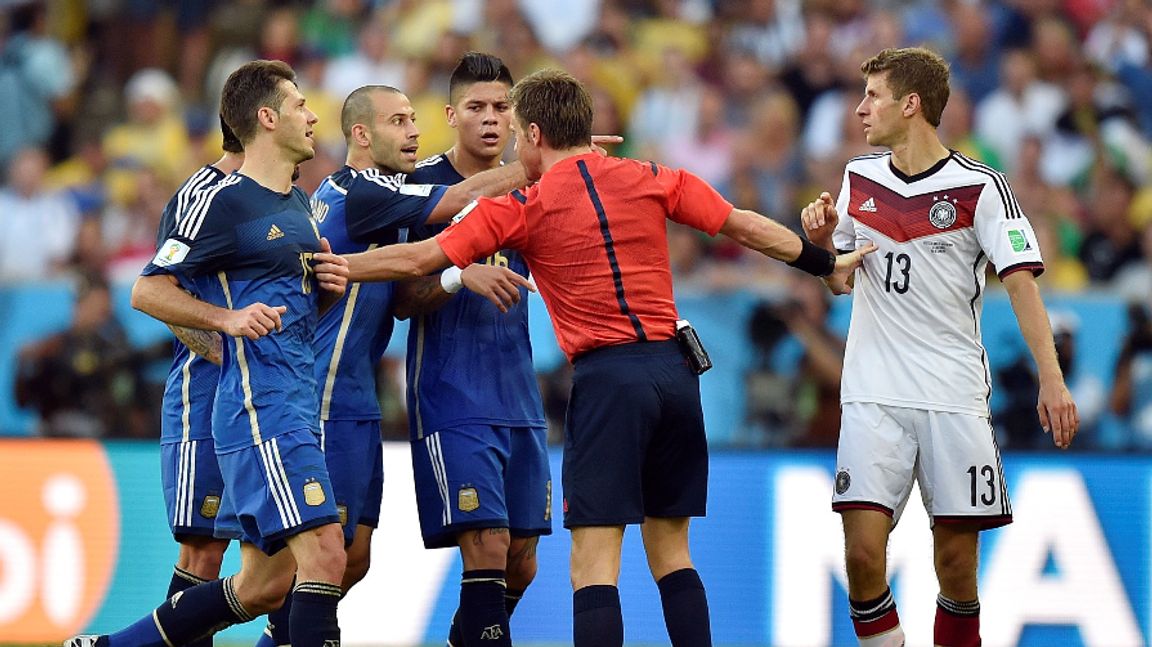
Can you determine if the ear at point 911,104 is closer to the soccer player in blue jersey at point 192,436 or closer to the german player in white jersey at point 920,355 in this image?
the german player in white jersey at point 920,355

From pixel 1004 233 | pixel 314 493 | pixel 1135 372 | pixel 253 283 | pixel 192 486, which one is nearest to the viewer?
pixel 314 493

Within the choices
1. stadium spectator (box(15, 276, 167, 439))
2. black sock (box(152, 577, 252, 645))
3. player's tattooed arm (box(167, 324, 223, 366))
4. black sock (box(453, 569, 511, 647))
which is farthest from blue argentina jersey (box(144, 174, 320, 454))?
stadium spectator (box(15, 276, 167, 439))

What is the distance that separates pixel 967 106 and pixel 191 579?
26.4ft

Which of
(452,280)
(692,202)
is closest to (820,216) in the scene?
(692,202)

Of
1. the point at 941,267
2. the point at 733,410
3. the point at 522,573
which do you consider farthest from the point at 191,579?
the point at 733,410

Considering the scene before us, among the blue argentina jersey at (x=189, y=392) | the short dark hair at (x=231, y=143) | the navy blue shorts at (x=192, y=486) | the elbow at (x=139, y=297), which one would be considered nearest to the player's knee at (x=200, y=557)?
the navy blue shorts at (x=192, y=486)

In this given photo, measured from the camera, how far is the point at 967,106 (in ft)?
43.9

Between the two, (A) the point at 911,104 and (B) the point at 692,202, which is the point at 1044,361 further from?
(B) the point at 692,202

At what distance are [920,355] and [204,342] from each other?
9.74ft

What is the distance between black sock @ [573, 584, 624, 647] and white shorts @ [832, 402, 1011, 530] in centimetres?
123

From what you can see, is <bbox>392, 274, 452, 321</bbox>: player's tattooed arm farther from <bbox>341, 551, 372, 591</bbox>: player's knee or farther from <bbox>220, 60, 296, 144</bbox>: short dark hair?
<bbox>341, 551, 372, 591</bbox>: player's knee

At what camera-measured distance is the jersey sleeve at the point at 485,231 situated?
660cm

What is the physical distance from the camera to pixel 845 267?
709cm

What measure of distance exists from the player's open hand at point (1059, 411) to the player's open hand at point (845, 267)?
900 millimetres
